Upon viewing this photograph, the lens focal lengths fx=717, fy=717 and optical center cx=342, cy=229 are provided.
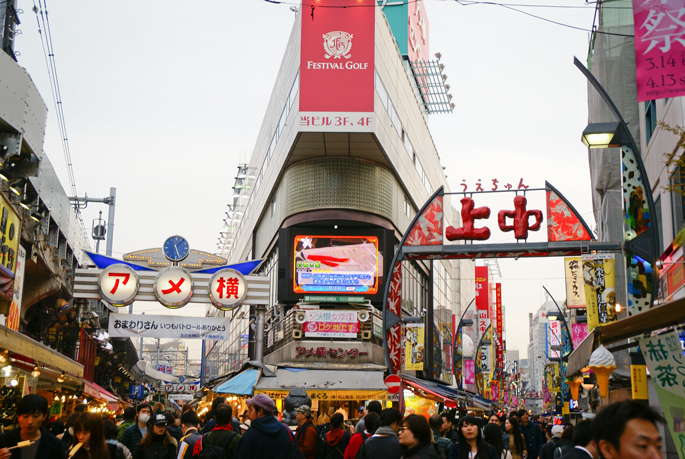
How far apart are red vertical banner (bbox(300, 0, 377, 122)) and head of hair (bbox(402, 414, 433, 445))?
23.8 metres

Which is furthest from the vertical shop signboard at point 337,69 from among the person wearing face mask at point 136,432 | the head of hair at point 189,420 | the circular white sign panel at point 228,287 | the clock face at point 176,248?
the head of hair at point 189,420

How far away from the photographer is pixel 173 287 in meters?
24.1

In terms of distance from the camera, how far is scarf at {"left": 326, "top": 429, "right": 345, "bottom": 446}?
1084 cm

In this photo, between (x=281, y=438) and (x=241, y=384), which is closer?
(x=281, y=438)

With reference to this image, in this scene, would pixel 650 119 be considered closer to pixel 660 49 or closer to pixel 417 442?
pixel 660 49

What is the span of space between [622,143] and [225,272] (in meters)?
15.2

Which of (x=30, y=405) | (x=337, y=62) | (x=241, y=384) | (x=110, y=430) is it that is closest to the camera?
(x=30, y=405)

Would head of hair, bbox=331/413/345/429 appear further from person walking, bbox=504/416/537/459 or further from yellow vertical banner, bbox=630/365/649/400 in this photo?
yellow vertical banner, bbox=630/365/649/400

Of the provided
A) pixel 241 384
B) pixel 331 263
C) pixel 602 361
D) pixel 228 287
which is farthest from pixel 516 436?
pixel 331 263

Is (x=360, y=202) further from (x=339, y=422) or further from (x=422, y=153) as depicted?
(x=339, y=422)

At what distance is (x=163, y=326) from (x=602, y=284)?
14.1 metres

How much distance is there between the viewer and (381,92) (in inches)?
1282

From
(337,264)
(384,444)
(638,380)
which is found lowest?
(384,444)

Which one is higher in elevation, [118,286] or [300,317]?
[118,286]
